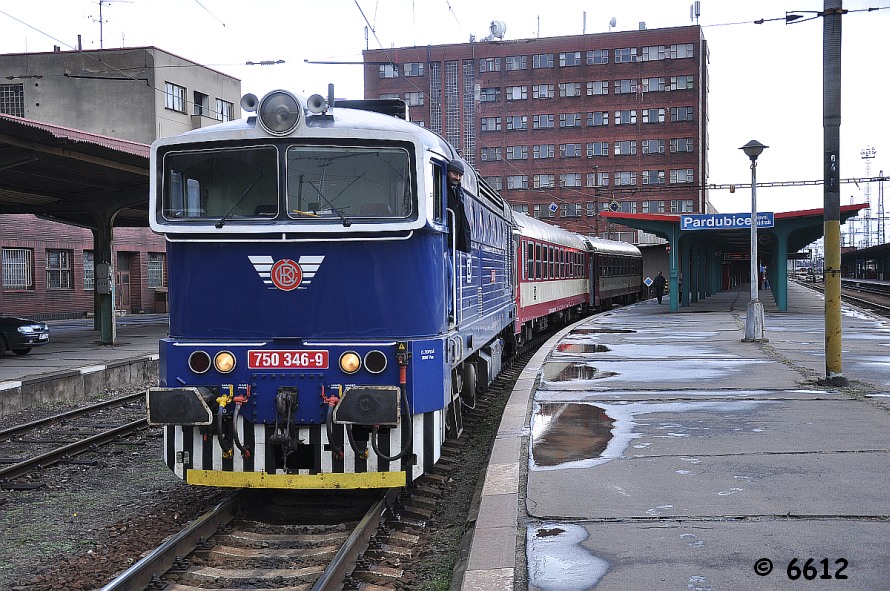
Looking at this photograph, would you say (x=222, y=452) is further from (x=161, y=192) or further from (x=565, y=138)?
(x=565, y=138)

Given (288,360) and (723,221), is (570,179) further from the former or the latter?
(288,360)

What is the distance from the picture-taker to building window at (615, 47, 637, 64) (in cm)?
7694

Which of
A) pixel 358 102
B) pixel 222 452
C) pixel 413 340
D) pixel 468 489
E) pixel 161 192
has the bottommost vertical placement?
pixel 468 489

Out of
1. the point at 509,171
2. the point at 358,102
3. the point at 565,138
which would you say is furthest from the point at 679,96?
the point at 358,102

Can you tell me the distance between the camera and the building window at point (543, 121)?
79250 millimetres

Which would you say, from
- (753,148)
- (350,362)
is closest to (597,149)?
(753,148)

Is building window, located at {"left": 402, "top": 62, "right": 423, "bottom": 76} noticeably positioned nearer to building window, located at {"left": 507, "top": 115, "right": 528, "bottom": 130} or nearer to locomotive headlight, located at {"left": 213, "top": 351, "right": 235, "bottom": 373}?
building window, located at {"left": 507, "top": 115, "right": 528, "bottom": 130}

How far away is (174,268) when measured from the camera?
7.21 meters

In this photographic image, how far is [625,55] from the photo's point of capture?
253 feet

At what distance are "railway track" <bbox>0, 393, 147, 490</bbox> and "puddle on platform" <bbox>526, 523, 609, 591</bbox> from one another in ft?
17.2

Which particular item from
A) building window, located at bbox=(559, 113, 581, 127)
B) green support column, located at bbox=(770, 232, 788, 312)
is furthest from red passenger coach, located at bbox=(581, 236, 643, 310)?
building window, located at bbox=(559, 113, 581, 127)

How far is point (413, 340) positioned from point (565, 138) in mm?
74401

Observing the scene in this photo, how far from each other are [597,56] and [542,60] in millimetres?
4717

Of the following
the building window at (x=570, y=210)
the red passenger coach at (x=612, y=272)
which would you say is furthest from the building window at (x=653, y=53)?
the red passenger coach at (x=612, y=272)
